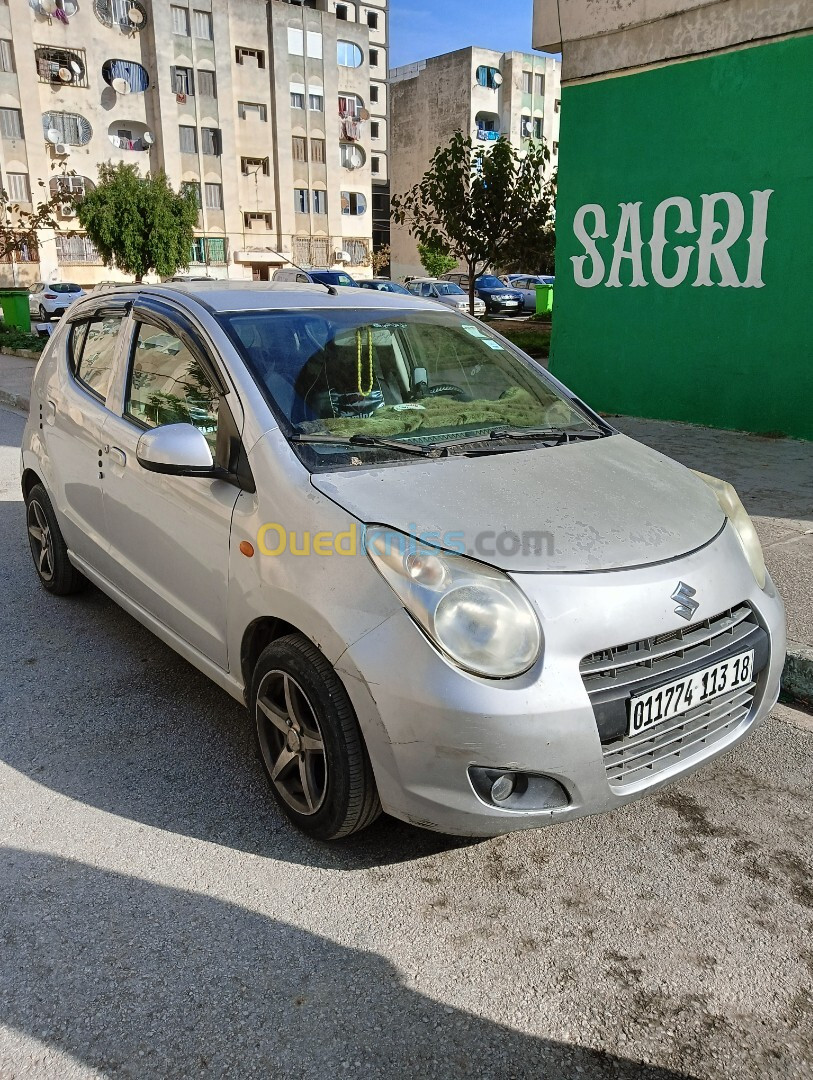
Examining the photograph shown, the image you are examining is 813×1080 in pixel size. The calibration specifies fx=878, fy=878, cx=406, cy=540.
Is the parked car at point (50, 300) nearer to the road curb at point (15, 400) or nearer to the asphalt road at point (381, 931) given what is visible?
the road curb at point (15, 400)

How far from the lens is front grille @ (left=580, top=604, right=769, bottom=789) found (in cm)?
241

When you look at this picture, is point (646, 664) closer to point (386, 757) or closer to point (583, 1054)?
point (386, 757)

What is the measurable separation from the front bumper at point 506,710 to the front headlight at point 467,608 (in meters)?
0.03

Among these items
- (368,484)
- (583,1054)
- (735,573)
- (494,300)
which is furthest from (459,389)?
(494,300)

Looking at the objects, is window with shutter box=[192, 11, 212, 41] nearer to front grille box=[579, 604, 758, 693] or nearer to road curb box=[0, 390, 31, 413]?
road curb box=[0, 390, 31, 413]

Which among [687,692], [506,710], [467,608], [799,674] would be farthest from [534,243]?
[506,710]

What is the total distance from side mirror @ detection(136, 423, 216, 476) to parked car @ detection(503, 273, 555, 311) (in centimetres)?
2915

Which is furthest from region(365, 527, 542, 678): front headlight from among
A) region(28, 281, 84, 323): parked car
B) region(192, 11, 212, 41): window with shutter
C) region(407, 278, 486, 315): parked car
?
region(192, 11, 212, 41): window with shutter

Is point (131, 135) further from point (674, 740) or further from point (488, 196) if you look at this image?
point (674, 740)

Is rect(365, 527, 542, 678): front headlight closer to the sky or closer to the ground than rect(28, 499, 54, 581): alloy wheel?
closer to the sky

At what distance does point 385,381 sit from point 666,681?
1.62 m

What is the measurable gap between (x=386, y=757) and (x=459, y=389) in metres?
1.73

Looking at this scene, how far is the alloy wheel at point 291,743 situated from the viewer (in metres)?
2.72

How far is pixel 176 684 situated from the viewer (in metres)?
3.97
